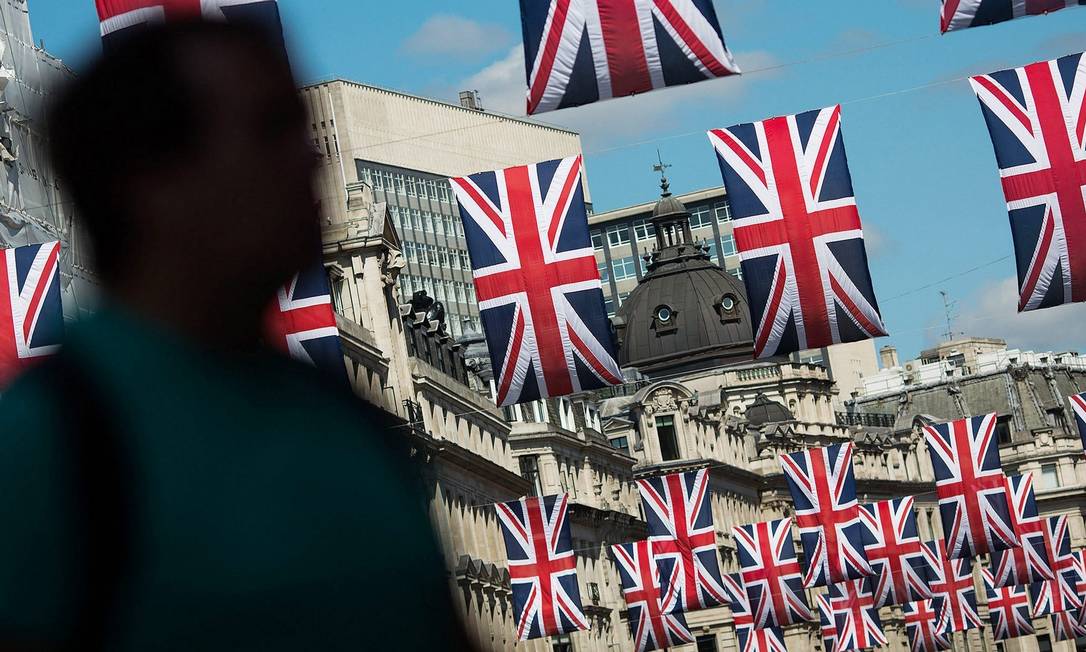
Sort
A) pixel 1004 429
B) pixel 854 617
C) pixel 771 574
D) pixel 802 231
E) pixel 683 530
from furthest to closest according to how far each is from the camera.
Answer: pixel 1004 429 < pixel 854 617 < pixel 771 574 < pixel 683 530 < pixel 802 231

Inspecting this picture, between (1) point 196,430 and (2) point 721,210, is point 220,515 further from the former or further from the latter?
(2) point 721,210

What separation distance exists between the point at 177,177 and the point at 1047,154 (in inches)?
998

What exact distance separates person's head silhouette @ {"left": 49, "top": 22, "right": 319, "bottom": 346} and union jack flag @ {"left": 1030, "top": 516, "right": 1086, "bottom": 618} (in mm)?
66530

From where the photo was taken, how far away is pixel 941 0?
23.6 m

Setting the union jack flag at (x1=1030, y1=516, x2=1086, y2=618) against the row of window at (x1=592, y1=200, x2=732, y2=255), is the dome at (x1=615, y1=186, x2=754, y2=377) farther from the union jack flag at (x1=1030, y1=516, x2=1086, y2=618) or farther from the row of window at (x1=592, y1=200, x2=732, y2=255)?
the union jack flag at (x1=1030, y1=516, x2=1086, y2=618)

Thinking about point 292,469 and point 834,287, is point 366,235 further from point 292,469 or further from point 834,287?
point 292,469

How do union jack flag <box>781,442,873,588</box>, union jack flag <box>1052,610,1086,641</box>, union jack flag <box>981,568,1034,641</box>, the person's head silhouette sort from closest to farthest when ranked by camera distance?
the person's head silhouette < union jack flag <box>781,442,873,588</box> < union jack flag <box>981,568,1034,641</box> < union jack flag <box>1052,610,1086,641</box>

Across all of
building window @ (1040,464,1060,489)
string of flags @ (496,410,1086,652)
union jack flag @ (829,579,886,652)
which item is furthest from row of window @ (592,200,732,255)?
string of flags @ (496,410,1086,652)

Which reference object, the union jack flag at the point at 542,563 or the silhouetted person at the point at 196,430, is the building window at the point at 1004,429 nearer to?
the union jack flag at the point at 542,563

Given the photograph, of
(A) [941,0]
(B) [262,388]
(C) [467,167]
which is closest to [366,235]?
(A) [941,0]

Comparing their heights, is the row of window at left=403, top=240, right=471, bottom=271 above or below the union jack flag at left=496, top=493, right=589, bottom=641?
above

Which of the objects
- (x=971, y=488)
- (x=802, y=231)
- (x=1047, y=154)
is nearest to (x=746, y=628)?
(x=971, y=488)

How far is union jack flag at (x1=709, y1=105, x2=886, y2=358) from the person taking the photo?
26984 mm

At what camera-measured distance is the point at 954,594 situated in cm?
6712
